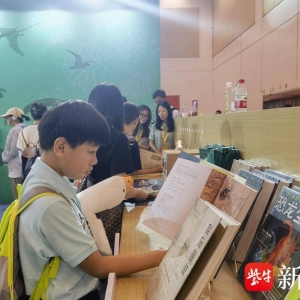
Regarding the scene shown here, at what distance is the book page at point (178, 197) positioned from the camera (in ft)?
3.14

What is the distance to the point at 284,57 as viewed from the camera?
3510 mm

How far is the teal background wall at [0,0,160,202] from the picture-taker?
518 centimetres

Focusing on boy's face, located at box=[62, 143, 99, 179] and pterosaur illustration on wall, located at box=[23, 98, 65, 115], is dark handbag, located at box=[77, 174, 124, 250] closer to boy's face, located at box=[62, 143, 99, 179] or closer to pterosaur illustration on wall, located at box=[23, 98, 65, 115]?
boy's face, located at box=[62, 143, 99, 179]

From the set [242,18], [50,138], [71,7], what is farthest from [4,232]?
[71,7]

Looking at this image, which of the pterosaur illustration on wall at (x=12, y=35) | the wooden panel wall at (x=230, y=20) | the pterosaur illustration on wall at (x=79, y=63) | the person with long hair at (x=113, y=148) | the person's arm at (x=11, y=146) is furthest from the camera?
the pterosaur illustration on wall at (x=79, y=63)

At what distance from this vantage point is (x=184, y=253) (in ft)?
2.26

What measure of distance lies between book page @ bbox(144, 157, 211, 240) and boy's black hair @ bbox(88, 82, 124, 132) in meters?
0.65

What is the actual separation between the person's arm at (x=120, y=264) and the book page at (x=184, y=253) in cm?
7

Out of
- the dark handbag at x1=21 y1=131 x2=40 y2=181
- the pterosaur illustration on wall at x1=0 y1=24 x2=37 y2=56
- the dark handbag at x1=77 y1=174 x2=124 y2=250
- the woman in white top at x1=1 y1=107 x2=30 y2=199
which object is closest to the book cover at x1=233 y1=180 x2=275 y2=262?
the dark handbag at x1=77 y1=174 x2=124 y2=250

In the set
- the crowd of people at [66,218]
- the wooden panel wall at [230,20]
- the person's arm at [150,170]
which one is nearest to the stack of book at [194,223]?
the crowd of people at [66,218]

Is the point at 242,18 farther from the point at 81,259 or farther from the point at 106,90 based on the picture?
the point at 81,259

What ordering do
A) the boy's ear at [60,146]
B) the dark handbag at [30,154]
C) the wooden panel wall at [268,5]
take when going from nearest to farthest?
the boy's ear at [60,146]
the dark handbag at [30,154]
the wooden panel wall at [268,5]

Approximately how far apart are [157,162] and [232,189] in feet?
5.85

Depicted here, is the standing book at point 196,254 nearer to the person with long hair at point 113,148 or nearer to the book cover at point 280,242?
the book cover at point 280,242
